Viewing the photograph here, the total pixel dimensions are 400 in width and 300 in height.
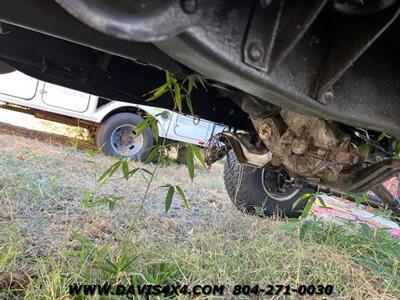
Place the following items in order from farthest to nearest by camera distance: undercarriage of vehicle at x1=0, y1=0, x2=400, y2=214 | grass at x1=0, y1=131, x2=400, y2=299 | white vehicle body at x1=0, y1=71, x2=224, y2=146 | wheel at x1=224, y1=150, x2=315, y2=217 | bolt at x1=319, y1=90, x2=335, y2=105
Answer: white vehicle body at x1=0, y1=71, x2=224, y2=146 < wheel at x1=224, y1=150, x2=315, y2=217 < grass at x1=0, y1=131, x2=400, y2=299 < bolt at x1=319, y1=90, x2=335, y2=105 < undercarriage of vehicle at x1=0, y1=0, x2=400, y2=214

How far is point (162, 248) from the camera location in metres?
1.56

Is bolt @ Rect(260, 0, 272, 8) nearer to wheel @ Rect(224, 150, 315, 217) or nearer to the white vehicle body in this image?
wheel @ Rect(224, 150, 315, 217)

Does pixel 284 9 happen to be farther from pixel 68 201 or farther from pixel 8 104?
pixel 8 104

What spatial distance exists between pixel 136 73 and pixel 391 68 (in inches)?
39.0

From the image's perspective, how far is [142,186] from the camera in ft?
9.78

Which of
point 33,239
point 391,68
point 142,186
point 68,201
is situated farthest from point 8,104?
point 391,68

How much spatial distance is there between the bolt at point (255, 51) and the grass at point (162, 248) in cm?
79

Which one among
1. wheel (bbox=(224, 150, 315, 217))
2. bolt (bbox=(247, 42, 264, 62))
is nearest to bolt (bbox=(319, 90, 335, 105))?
bolt (bbox=(247, 42, 264, 62))

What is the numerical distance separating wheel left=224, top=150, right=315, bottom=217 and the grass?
0.10 metres

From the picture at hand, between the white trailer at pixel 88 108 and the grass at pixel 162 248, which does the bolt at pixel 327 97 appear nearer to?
the grass at pixel 162 248

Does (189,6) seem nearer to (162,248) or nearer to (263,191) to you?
(162,248)

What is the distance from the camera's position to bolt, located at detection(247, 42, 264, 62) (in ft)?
2.09

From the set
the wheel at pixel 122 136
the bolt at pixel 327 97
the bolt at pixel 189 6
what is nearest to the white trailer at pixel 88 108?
the wheel at pixel 122 136

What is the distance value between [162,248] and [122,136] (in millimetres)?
3290
